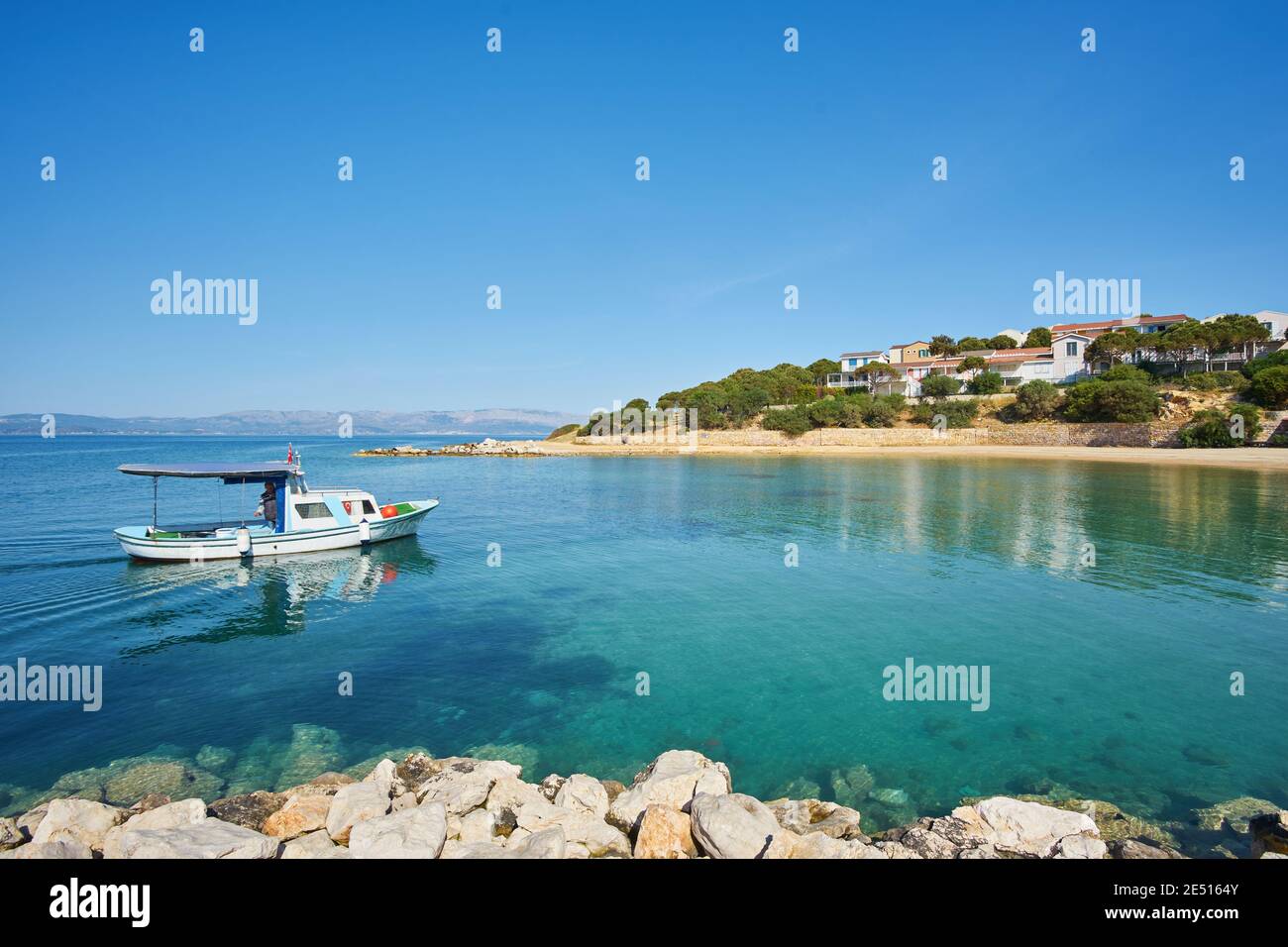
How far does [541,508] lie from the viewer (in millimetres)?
41281

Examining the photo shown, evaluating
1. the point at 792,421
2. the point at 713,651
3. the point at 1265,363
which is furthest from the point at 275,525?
the point at 1265,363

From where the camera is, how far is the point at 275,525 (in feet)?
84.6

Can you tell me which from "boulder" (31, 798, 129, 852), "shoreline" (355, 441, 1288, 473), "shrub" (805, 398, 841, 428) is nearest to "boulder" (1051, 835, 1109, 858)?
"boulder" (31, 798, 129, 852)

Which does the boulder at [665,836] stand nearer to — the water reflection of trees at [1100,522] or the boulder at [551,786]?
the boulder at [551,786]

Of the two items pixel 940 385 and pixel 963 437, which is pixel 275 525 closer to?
pixel 963 437

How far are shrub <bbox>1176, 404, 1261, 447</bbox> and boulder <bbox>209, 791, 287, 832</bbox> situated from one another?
82.8m

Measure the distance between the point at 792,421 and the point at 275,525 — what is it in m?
76.9

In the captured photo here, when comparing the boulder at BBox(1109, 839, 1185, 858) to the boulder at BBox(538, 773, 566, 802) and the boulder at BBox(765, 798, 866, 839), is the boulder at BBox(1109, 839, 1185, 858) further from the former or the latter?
the boulder at BBox(538, 773, 566, 802)

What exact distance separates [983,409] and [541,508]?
70353 mm

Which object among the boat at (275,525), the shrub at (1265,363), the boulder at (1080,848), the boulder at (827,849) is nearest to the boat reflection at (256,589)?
the boat at (275,525)

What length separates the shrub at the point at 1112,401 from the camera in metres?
69.8

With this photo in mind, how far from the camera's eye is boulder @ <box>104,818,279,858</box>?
21.5 feet

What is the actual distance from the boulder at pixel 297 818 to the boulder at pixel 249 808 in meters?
0.19

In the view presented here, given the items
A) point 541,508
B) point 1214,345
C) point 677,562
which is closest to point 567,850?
point 677,562
